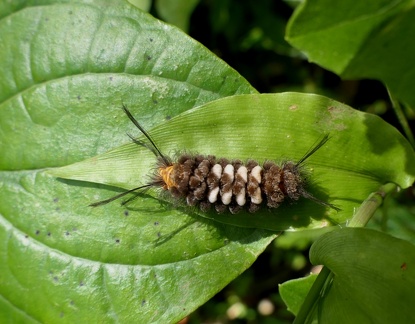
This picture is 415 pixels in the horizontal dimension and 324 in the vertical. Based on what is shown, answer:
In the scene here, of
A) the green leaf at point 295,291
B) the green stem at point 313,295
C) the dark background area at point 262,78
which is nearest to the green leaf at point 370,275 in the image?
the green stem at point 313,295

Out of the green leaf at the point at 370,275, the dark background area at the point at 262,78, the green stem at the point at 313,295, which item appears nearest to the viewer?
the green leaf at the point at 370,275

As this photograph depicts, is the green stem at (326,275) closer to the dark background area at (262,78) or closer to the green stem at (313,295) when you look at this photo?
the green stem at (313,295)

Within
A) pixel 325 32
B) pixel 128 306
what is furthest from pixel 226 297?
pixel 325 32

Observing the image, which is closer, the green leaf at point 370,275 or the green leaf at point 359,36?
the green leaf at point 359,36

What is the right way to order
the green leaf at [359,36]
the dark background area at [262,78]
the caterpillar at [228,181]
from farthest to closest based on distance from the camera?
1. the dark background area at [262,78]
2. the caterpillar at [228,181]
3. the green leaf at [359,36]

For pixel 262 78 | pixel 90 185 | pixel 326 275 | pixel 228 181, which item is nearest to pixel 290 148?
pixel 228 181

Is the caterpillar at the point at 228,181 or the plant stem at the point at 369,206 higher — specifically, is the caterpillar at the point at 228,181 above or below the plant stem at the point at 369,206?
below
